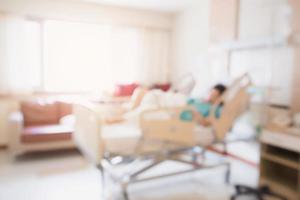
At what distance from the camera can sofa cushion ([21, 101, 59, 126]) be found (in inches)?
163

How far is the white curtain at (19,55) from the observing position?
13.7 feet

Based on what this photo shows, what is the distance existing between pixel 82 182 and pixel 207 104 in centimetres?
156

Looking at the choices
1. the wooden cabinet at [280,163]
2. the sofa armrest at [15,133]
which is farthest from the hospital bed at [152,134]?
the sofa armrest at [15,133]

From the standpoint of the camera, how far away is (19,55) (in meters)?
4.27

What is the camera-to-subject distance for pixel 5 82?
13.7 feet

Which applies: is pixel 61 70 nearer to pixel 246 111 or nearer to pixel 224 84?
pixel 224 84

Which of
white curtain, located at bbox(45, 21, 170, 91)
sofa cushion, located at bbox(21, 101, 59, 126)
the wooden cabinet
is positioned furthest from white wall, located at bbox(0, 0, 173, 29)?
the wooden cabinet

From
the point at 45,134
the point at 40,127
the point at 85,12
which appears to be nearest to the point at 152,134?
the point at 45,134

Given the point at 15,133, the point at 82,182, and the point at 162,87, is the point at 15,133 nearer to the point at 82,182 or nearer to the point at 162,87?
the point at 82,182

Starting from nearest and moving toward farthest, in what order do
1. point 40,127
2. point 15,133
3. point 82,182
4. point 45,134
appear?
point 82,182
point 15,133
point 45,134
point 40,127

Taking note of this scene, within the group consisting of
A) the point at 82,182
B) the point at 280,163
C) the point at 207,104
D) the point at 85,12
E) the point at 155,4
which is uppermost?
the point at 155,4

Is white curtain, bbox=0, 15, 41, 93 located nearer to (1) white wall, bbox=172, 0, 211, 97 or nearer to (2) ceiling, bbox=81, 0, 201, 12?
(2) ceiling, bbox=81, 0, 201, 12

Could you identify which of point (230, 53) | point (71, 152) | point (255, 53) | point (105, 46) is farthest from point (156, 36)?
point (71, 152)

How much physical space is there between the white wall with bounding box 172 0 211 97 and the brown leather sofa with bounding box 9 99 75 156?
2.10m
